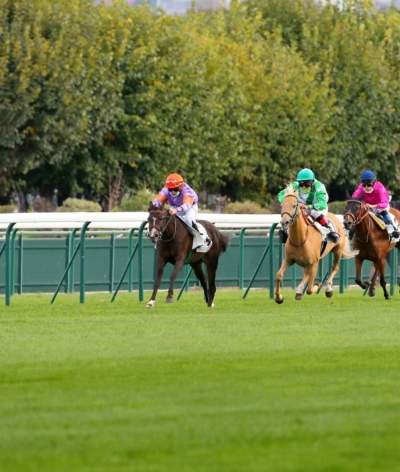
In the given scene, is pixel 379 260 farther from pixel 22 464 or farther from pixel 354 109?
pixel 354 109

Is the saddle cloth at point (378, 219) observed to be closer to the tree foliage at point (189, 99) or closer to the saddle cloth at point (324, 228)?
the saddle cloth at point (324, 228)

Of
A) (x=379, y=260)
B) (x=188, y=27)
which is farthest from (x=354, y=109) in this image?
(x=379, y=260)

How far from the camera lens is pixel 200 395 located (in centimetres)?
843

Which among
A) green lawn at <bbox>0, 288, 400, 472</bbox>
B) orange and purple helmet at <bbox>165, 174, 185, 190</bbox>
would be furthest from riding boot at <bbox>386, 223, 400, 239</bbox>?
green lawn at <bbox>0, 288, 400, 472</bbox>

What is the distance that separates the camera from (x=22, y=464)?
246 inches

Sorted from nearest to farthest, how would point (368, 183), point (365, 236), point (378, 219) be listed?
1. point (365, 236)
2. point (378, 219)
3. point (368, 183)

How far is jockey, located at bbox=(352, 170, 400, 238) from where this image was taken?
20734 millimetres

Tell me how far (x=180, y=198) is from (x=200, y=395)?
404 inches

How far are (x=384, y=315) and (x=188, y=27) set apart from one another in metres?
33.7

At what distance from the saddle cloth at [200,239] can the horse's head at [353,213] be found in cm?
251

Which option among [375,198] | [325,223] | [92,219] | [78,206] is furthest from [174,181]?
[78,206]

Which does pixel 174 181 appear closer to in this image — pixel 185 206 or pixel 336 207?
pixel 185 206

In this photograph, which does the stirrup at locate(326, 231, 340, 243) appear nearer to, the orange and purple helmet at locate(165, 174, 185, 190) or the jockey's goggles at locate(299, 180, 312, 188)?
the jockey's goggles at locate(299, 180, 312, 188)

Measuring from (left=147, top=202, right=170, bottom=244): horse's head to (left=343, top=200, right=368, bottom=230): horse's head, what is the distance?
10.8ft
